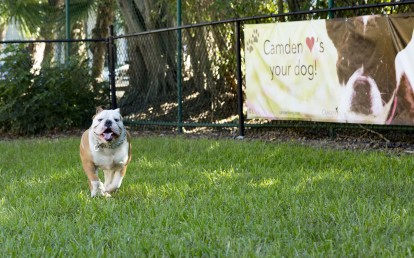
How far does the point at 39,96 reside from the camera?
12703mm

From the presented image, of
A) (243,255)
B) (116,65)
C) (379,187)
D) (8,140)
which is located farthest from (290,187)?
(116,65)

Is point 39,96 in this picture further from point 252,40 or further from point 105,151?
point 105,151

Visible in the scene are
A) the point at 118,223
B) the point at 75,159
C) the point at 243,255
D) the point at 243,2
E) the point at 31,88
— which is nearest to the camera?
the point at 243,255

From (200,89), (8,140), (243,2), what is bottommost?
(8,140)

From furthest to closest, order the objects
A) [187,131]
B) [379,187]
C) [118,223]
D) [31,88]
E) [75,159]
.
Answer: [31,88] < [187,131] < [75,159] < [379,187] < [118,223]

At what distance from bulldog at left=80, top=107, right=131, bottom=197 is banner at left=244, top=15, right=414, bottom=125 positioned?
3621mm

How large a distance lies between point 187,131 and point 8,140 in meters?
3.12

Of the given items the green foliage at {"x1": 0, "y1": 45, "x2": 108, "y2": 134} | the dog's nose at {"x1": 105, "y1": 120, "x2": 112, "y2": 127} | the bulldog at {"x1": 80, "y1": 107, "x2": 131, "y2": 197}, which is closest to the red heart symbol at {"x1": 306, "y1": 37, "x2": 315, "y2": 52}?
the bulldog at {"x1": 80, "y1": 107, "x2": 131, "y2": 197}

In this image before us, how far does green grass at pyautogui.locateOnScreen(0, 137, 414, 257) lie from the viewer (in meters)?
4.20

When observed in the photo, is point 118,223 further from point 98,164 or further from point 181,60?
point 181,60

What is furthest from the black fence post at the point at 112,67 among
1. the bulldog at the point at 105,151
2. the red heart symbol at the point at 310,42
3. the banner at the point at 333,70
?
the bulldog at the point at 105,151

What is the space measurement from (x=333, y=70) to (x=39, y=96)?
5.87 meters

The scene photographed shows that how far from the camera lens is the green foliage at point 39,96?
1287 centimetres

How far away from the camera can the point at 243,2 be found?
11.5 meters
